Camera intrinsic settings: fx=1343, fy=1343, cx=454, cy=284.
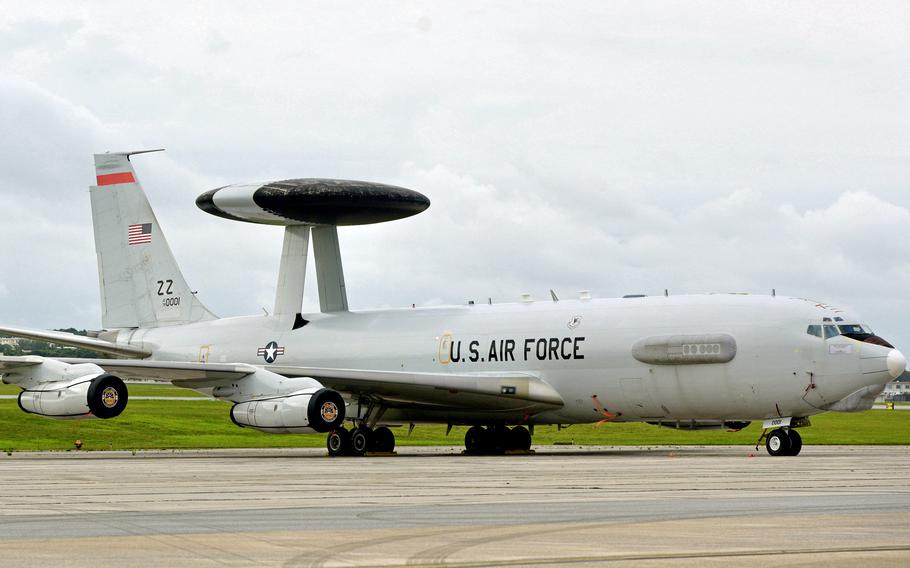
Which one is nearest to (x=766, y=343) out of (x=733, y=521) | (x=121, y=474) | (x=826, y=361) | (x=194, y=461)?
(x=826, y=361)

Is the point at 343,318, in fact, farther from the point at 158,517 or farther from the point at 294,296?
the point at 158,517

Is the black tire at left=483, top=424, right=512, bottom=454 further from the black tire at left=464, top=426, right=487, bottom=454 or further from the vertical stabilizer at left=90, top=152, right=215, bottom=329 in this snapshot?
the vertical stabilizer at left=90, top=152, right=215, bottom=329

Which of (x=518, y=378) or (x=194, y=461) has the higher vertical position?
(x=518, y=378)

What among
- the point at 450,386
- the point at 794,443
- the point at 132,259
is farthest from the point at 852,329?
the point at 132,259

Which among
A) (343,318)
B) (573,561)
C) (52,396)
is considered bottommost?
(573,561)

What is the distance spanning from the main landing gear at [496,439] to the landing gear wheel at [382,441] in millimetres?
2741

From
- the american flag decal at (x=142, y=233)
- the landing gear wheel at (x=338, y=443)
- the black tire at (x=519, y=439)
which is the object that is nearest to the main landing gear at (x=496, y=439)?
the black tire at (x=519, y=439)

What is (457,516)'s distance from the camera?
14.6 meters

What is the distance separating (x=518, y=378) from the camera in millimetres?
37344

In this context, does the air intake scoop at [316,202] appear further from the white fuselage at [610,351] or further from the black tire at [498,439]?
the black tire at [498,439]

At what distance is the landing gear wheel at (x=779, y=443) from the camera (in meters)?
32.9

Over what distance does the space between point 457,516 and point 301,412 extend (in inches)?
769

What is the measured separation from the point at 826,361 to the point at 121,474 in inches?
686

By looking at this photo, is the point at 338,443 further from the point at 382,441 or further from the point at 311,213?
the point at 311,213
